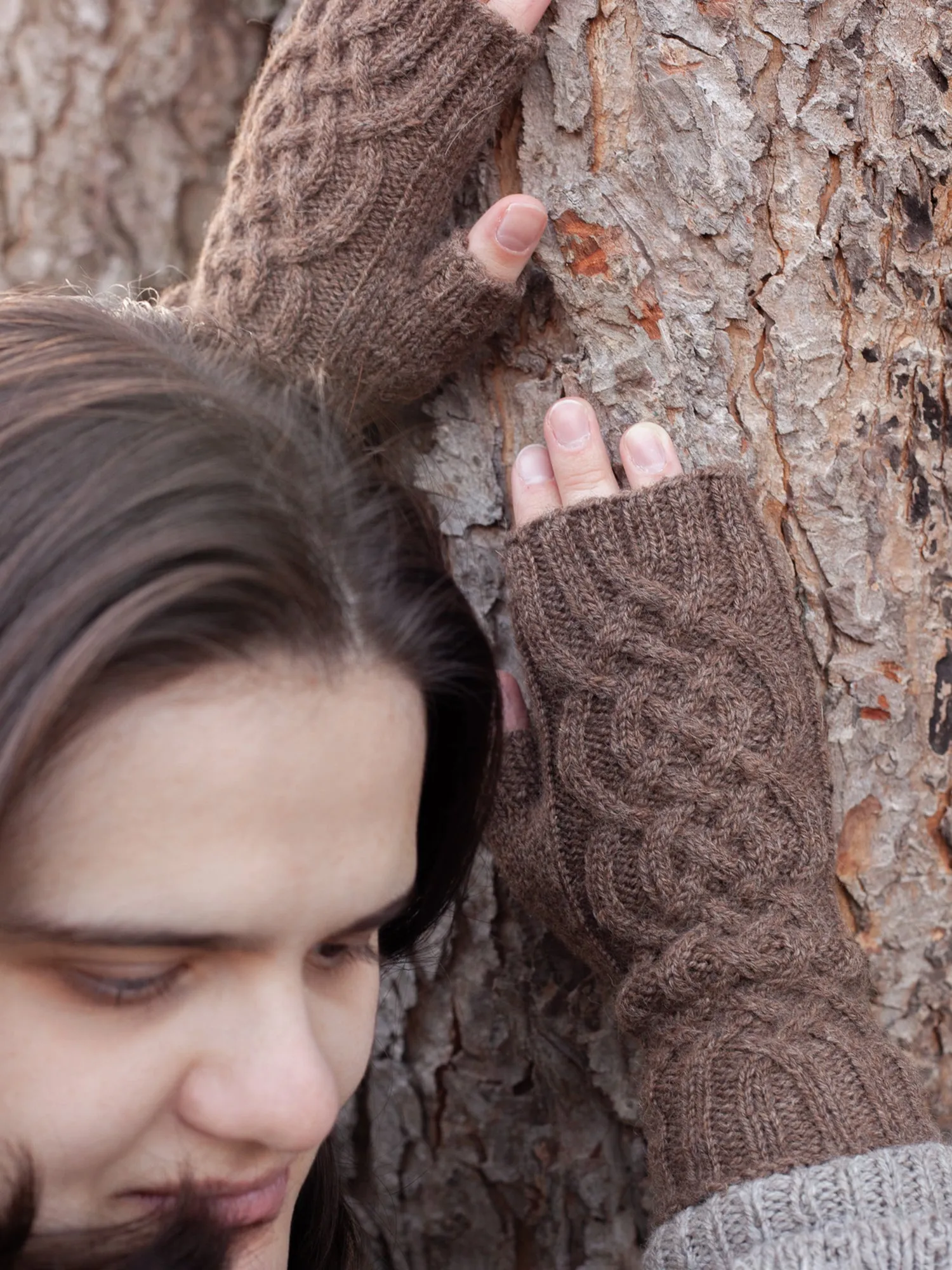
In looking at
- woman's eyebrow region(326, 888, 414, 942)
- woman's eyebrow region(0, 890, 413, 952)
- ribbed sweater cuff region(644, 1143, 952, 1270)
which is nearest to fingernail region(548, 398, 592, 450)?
woman's eyebrow region(326, 888, 414, 942)

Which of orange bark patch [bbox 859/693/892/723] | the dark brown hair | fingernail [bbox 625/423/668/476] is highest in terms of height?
fingernail [bbox 625/423/668/476]

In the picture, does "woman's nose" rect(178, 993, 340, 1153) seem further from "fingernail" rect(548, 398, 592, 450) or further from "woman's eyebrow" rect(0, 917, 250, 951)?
"fingernail" rect(548, 398, 592, 450)

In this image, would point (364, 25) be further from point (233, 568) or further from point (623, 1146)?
point (623, 1146)

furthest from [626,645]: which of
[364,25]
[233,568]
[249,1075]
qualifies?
[364,25]

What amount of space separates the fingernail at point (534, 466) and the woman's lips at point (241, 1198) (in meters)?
0.69

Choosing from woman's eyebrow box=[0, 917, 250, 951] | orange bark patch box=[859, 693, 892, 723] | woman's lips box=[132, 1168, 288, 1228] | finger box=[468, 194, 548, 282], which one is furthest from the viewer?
orange bark patch box=[859, 693, 892, 723]

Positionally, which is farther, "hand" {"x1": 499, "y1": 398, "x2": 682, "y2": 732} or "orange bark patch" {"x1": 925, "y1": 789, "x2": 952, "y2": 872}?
"orange bark patch" {"x1": 925, "y1": 789, "x2": 952, "y2": 872}

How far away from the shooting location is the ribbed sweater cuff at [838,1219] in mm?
→ 982

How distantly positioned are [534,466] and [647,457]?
0.12m

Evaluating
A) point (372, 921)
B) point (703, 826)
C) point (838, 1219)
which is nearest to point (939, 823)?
point (703, 826)

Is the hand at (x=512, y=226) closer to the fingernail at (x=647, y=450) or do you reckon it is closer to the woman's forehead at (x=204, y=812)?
the fingernail at (x=647, y=450)

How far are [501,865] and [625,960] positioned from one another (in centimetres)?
17

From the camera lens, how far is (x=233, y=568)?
0.89 metres

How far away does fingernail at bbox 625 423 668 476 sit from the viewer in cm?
119
